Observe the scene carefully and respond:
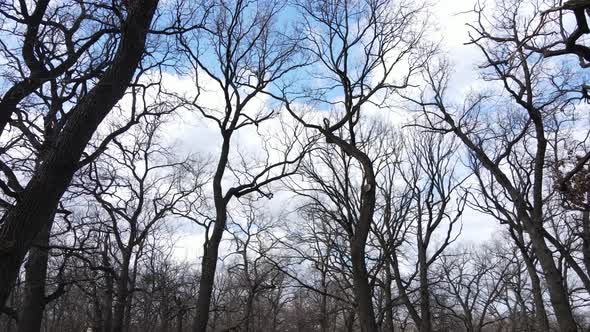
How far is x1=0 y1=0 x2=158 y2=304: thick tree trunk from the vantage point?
13.2 feet

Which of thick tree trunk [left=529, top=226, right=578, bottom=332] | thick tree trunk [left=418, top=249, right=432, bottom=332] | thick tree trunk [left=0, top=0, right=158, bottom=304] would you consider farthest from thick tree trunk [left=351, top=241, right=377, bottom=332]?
thick tree trunk [left=418, top=249, right=432, bottom=332]

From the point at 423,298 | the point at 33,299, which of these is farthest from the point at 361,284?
the point at 423,298

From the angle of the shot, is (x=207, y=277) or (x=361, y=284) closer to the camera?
(x=361, y=284)

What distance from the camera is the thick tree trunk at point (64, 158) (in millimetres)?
4031

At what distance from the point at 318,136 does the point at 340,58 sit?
3266 millimetres

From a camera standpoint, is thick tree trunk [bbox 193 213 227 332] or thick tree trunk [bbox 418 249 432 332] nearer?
thick tree trunk [bbox 193 213 227 332]

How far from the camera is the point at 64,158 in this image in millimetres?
4211

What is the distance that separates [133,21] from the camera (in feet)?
14.4

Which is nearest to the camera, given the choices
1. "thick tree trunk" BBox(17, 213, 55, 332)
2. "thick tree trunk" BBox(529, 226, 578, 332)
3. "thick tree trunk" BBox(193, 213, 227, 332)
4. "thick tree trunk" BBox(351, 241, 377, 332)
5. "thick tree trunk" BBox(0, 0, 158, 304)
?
"thick tree trunk" BBox(0, 0, 158, 304)

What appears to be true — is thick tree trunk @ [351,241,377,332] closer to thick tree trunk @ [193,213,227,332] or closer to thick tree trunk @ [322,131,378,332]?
thick tree trunk @ [322,131,378,332]

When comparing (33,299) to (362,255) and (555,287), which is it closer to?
(362,255)

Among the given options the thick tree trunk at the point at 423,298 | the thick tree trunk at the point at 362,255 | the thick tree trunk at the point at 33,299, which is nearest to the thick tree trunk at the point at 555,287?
the thick tree trunk at the point at 362,255

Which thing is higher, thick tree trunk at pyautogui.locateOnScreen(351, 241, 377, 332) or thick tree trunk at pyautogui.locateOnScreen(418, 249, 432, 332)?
thick tree trunk at pyautogui.locateOnScreen(418, 249, 432, 332)

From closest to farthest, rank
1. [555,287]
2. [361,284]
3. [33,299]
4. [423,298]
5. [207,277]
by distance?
[361,284] < [555,287] < [33,299] < [207,277] < [423,298]
